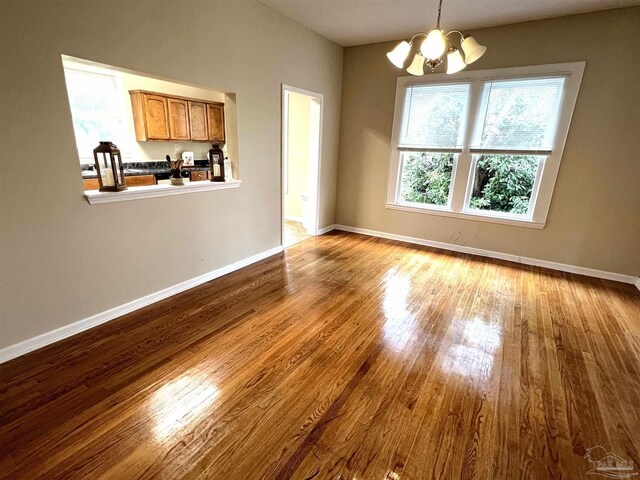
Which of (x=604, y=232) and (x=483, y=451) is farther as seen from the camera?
(x=604, y=232)

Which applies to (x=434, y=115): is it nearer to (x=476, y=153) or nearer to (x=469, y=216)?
(x=476, y=153)

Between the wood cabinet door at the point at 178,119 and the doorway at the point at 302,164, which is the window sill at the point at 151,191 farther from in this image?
the wood cabinet door at the point at 178,119

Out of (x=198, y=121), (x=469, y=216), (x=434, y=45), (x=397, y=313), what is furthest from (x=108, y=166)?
(x=469, y=216)

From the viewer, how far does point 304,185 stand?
5723 mm

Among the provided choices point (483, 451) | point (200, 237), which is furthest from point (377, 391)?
point (200, 237)

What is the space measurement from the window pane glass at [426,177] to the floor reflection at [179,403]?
3952 millimetres

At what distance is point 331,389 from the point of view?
6.20 feet

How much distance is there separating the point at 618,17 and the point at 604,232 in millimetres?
2278

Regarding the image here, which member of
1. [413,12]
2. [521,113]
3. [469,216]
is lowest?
[469,216]

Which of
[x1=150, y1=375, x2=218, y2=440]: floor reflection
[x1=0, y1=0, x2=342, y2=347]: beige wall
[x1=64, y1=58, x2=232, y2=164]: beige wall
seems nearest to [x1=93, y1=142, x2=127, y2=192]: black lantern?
[x1=0, y1=0, x2=342, y2=347]: beige wall

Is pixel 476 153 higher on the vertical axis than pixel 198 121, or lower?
lower

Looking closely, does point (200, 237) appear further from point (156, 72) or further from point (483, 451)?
point (483, 451)

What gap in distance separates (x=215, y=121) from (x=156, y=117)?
1139 millimetres

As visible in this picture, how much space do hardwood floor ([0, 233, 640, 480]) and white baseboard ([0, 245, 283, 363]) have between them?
0.07 m
